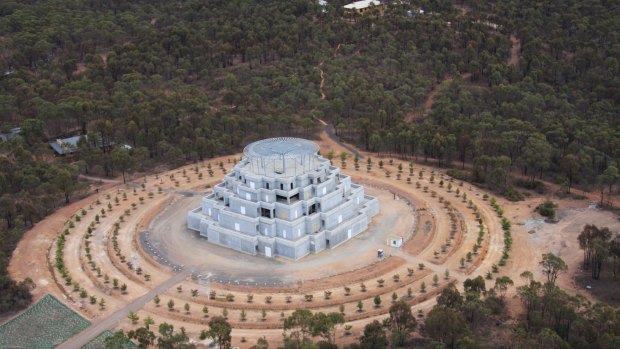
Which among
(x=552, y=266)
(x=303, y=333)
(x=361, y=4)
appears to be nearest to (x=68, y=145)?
(x=303, y=333)

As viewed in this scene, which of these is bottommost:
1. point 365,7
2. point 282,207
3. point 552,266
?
point 552,266

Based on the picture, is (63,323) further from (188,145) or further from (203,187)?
(188,145)

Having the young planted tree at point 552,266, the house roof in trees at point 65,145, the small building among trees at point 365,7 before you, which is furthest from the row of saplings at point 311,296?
the small building among trees at point 365,7

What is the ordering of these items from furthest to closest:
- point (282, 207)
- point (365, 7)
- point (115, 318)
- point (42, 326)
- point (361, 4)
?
point (361, 4) → point (365, 7) → point (282, 207) → point (115, 318) → point (42, 326)

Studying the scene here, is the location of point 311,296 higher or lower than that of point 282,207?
lower

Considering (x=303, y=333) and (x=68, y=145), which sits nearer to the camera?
(x=303, y=333)

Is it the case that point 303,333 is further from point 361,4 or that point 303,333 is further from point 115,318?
point 361,4

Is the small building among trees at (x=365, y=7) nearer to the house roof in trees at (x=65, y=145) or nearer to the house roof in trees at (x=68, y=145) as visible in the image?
the house roof in trees at (x=68, y=145)
